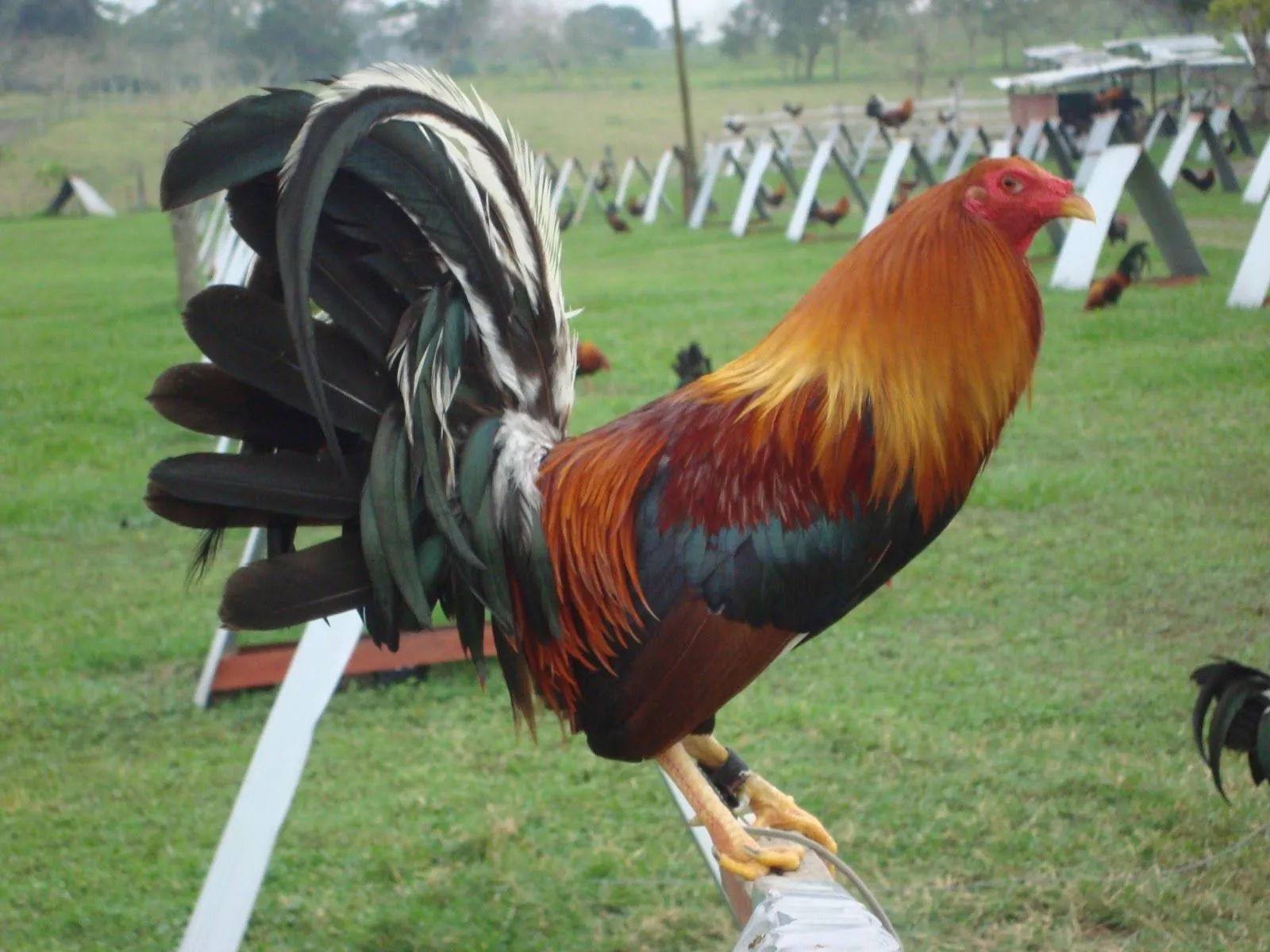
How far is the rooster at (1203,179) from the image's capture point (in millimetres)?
18047

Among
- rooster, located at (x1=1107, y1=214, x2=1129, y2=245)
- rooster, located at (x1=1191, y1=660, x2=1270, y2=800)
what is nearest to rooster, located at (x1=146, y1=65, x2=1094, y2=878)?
rooster, located at (x1=1191, y1=660, x2=1270, y2=800)

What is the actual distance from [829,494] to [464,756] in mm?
2438

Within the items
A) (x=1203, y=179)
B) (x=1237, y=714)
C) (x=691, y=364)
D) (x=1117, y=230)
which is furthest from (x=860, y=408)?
(x=1203, y=179)

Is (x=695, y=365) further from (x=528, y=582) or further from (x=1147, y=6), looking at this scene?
(x=1147, y=6)

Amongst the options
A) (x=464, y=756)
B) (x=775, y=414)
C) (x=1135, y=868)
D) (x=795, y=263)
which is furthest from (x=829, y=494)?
(x=795, y=263)

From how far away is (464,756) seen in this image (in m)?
4.43

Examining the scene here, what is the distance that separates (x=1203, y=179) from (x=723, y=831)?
58.9 ft

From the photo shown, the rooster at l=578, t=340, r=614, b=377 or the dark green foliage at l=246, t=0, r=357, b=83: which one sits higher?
the dark green foliage at l=246, t=0, r=357, b=83

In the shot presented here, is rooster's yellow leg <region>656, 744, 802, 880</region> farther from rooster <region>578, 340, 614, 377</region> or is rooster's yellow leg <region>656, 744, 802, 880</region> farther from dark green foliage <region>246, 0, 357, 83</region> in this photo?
dark green foliage <region>246, 0, 357, 83</region>

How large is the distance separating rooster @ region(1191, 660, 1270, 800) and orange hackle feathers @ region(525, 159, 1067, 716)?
3.35 ft

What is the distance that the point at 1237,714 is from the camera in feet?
9.88

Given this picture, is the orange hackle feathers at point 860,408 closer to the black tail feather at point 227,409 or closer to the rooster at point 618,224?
the black tail feather at point 227,409

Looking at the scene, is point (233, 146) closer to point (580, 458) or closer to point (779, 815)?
point (580, 458)

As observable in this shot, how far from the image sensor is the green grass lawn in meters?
3.54
